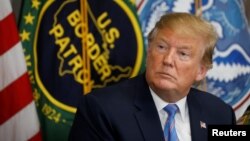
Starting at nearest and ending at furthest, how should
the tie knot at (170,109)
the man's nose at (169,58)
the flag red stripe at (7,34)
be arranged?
the man's nose at (169,58)
the tie knot at (170,109)
the flag red stripe at (7,34)

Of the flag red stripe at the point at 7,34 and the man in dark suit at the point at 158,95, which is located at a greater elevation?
the flag red stripe at the point at 7,34

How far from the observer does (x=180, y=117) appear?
5.06 ft

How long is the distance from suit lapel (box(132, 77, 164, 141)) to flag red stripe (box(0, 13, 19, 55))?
29.1 inches

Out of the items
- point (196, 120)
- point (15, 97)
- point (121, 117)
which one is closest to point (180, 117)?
point (196, 120)

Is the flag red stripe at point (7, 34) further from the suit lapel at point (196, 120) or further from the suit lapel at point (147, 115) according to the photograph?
the suit lapel at point (196, 120)

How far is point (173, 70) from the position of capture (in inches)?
55.4

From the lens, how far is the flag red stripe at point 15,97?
6.37 ft

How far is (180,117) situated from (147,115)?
6.5 inches

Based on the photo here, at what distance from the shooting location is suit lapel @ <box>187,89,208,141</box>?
4.98 feet

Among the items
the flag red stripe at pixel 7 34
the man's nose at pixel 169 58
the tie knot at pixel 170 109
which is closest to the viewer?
the man's nose at pixel 169 58

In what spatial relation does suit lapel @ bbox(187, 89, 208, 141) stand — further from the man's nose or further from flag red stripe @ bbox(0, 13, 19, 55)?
flag red stripe @ bbox(0, 13, 19, 55)

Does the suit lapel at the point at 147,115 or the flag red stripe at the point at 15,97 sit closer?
the suit lapel at the point at 147,115

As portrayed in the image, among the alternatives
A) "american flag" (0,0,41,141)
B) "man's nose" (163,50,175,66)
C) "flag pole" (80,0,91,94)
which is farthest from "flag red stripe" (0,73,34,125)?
"man's nose" (163,50,175,66)

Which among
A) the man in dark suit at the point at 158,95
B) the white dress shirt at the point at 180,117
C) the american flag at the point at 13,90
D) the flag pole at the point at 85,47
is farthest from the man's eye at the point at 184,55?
the american flag at the point at 13,90
